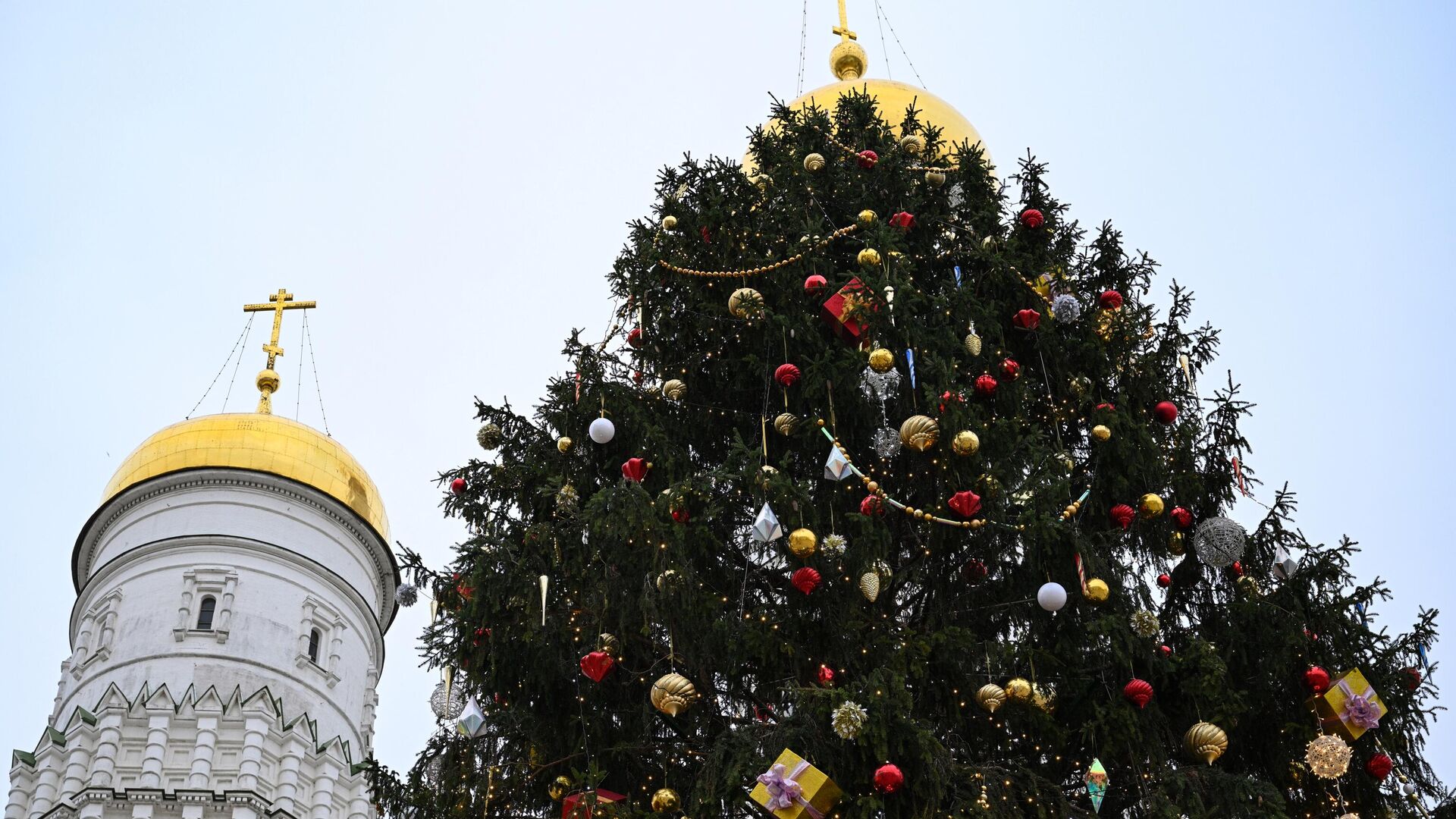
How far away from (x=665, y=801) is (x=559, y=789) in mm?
1136

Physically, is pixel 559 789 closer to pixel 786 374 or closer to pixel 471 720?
pixel 471 720

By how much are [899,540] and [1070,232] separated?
3.40m

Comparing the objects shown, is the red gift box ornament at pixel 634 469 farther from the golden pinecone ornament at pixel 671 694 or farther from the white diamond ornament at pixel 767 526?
the golden pinecone ornament at pixel 671 694

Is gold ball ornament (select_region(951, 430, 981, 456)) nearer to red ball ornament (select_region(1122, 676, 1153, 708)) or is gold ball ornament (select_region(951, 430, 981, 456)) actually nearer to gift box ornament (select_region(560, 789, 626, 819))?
red ball ornament (select_region(1122, 676, 1153, 708))

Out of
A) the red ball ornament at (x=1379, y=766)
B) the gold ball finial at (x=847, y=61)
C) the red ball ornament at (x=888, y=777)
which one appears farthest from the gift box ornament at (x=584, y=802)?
the gold ball finial at (x=847, y=61)

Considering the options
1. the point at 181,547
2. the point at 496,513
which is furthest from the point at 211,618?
the point at 496,513

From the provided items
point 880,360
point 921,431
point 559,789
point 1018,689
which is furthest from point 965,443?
point 559,789

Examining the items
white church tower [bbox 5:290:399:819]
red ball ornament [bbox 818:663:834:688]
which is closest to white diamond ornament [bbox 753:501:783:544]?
red ball ornament [bbox 818:663:834:688]

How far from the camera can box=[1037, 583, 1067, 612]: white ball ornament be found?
9.42 metres

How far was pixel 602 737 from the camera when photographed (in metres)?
9.93

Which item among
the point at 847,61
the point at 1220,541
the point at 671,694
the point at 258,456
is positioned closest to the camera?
the point at 671,694

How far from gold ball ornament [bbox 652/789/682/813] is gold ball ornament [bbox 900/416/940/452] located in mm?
2771

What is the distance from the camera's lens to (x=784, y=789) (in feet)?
28.0

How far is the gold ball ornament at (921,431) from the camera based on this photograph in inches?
392
